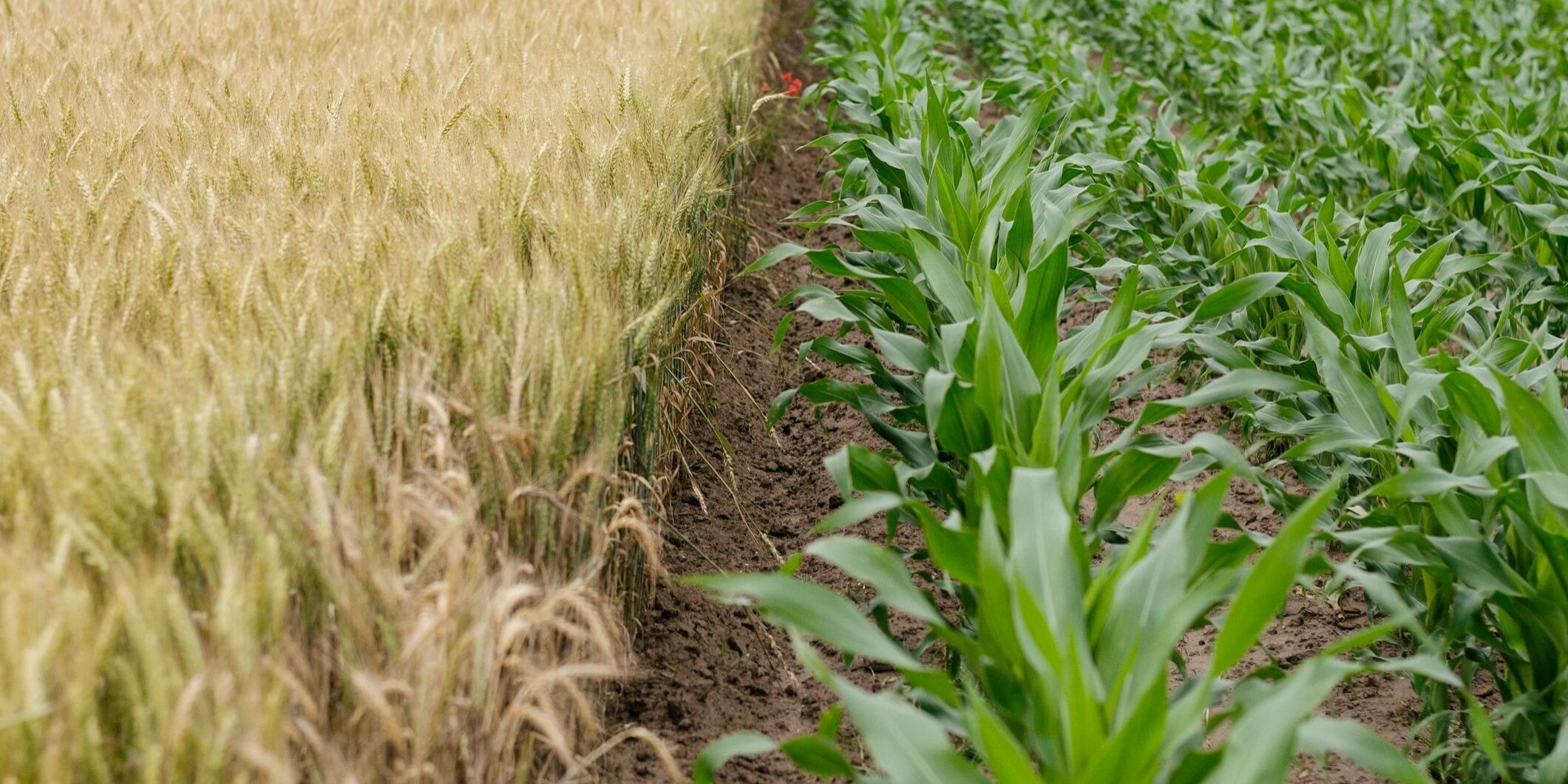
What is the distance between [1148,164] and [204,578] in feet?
10.9

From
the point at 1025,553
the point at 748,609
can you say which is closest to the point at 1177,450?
the point at 1025,553

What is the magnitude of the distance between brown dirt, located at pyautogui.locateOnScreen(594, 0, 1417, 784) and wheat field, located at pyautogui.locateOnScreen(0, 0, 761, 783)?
9.3 inches

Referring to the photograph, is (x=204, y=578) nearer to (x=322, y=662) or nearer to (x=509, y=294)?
(x=322, y=662)

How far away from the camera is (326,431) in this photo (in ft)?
4.36

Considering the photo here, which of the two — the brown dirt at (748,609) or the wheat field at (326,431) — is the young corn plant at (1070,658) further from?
the brown dirt at (748,609)

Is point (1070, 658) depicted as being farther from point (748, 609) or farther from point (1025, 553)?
point (748, 609)

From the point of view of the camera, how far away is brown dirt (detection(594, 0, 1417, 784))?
1951 millimetres

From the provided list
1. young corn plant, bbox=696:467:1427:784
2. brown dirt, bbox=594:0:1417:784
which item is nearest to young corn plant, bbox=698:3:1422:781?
young corn plant, bbox=696:467:1427:784

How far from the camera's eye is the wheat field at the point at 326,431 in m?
1.04

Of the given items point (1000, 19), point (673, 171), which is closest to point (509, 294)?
point (673, 171)

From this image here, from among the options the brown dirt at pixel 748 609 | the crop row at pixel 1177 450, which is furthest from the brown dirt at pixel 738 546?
the crop row at pixel 1177 450

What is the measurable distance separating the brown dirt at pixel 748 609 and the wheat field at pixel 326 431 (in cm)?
24

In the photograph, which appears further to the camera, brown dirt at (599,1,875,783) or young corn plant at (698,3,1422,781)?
brown dirt at (599,1,875,783)

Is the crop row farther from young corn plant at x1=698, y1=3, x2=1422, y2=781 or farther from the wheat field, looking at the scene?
the wheat field
